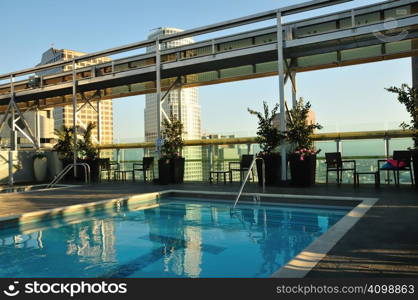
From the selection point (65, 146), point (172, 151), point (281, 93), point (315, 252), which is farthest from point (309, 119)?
point (65, 146)

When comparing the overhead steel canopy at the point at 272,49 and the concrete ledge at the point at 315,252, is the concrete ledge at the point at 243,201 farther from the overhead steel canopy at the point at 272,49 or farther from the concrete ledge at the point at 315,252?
the overhead steel canopy at the point at 272,49

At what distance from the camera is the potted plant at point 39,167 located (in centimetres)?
1226

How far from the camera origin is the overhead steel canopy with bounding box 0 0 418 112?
7449mm

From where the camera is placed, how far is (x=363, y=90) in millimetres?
12609

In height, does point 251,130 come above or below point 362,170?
above

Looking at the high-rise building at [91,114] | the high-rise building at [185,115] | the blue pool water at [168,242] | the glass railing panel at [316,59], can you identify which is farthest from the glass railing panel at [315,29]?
the high-rise building at [91,114]

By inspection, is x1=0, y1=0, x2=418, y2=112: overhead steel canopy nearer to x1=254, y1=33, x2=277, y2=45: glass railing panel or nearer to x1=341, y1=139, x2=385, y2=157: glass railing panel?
x1=254, y1=33, x2=277, y2=45: glass railing panel

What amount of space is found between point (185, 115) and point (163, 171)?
2.89 m

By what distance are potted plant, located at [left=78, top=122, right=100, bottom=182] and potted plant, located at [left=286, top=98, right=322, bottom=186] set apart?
6.80 metres

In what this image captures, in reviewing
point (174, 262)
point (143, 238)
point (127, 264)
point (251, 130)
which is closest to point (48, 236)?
point (143, 238)

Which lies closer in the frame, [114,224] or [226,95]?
[114,224]

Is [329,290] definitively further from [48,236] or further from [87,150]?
[87,150]

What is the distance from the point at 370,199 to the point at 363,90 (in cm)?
810

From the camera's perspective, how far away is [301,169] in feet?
25.9
